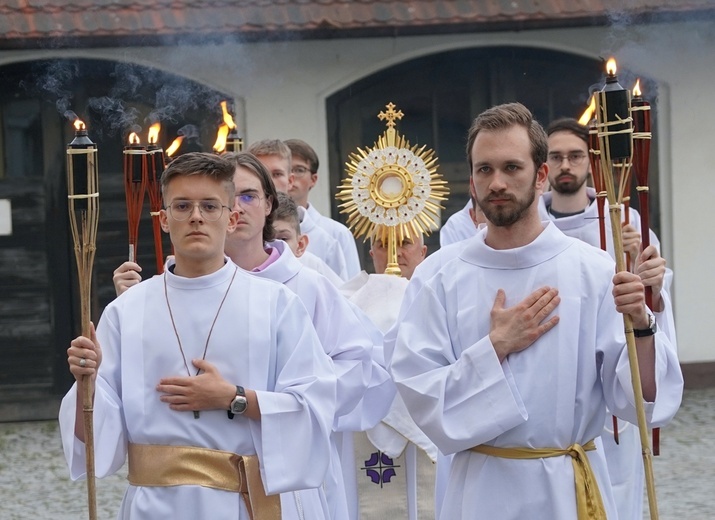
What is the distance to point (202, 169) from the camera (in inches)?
177

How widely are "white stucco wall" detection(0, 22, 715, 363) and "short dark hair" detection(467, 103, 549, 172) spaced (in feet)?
24.6

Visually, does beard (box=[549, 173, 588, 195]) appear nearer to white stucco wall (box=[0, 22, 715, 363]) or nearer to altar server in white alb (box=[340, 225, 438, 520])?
altar server in white alb (box=[340, 225, 438, 520])

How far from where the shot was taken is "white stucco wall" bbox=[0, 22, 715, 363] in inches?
470

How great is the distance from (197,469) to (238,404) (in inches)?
9.6

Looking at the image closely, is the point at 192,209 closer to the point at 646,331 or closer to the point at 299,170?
the point at 646,331

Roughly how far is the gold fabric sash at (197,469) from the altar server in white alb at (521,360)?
57 centimetres

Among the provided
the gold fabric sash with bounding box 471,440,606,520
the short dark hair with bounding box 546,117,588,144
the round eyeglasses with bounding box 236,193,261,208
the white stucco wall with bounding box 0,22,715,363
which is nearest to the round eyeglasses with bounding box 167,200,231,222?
the round eyeglasses with bounding box 236,193,261,208

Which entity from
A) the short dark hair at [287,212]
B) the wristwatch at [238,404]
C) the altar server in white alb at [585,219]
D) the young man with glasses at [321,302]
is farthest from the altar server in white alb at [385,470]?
the wristwatch at [238,404]

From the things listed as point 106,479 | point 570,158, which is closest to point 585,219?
point 570,158

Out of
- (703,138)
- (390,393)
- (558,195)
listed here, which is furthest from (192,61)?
(390,393)

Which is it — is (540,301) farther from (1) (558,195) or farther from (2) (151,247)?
(2) (151,247)

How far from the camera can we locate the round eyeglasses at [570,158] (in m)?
7.04

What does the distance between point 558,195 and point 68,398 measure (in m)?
3.30

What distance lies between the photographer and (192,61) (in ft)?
39.0
